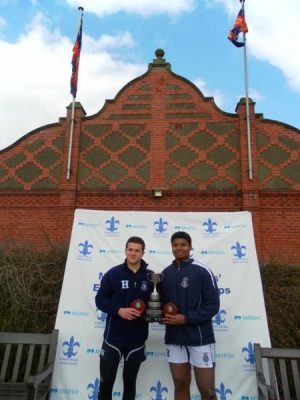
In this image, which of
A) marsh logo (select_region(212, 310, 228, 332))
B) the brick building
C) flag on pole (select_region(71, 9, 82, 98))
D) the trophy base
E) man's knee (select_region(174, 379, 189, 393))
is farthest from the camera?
flag on pole (select_region(71, 9, 82, 98))

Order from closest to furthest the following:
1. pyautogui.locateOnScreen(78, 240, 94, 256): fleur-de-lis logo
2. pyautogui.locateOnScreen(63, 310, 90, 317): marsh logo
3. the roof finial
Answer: pyautogui.locateOnScreen(63, 310, 90, 317): marsh logo, pyautogui.locateOnScreen(78, 240, 94, 256): fleur-de-lis logo, the roof finial

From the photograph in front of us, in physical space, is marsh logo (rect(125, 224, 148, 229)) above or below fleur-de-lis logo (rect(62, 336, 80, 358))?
above

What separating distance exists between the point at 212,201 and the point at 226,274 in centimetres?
478

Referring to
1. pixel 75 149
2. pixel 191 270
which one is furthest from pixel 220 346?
pixel 75 149

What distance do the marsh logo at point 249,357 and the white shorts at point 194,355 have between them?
1097 millimetres

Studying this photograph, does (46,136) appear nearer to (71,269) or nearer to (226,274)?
(71,269)

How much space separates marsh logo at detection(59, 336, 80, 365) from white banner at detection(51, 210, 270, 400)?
12 mm

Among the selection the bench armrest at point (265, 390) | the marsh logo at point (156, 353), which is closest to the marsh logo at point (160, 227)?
the marsh logo at point (156, 353)

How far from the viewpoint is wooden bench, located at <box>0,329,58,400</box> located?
149 inches

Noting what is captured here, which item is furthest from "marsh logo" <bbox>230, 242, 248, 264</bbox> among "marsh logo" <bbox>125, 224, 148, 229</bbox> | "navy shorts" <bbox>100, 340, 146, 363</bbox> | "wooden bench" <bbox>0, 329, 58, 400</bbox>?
"wooden bench" <bbox>0, 329, 58, 400</bbox>

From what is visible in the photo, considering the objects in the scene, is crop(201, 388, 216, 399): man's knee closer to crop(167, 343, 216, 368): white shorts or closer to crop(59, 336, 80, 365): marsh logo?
crop(167, 343, 216, 368): white shorts

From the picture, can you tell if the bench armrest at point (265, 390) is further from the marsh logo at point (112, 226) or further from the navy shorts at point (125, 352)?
the marsh logo at point (112, 226)

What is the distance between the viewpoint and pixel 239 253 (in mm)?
4910

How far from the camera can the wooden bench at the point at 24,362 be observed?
12.4 ft
